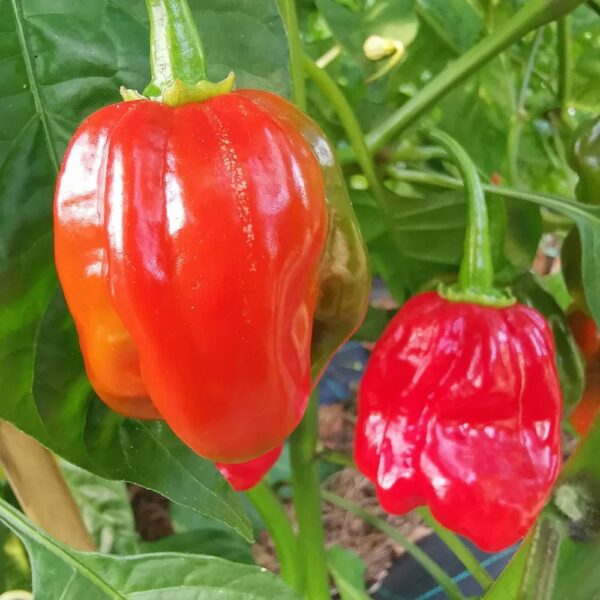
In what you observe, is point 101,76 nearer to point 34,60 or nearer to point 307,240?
point 34,60

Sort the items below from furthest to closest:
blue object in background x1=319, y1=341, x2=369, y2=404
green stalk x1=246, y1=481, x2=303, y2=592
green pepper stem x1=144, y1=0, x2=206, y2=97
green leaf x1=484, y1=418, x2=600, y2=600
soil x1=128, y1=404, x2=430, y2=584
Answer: blue object in background x1=319, y1=341, x2=369, y2=404 → soil x1=128, y1=404, x2=430, y2=584 → green stalk x1=246, y1=481, x2=303, y2=592 → green pepper stem x1=144, y1=0, x2=206, y2=97 → green leaf x1=484, y1=418, x2=600, y2=600

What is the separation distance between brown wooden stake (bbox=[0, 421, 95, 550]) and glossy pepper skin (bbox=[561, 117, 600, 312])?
53 centimetres

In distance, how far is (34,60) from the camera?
495 millimetres

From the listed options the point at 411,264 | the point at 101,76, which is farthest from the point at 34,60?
the point at 411,264

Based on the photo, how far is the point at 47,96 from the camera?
1.63ft

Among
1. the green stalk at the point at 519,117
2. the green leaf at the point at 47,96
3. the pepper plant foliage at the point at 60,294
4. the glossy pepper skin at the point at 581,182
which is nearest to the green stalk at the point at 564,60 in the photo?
the green stalk at the point at 519,117

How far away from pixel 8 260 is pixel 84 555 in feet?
0.66

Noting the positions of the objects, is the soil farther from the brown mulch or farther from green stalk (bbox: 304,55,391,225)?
green stalk (bbox: 304,55,391,225)

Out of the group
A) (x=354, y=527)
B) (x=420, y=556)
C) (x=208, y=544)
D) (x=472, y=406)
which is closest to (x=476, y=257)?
(x=472, y=406)

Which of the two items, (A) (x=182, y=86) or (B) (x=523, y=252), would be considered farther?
(B) (x=523, y=252)

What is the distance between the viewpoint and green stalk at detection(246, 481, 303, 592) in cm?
85

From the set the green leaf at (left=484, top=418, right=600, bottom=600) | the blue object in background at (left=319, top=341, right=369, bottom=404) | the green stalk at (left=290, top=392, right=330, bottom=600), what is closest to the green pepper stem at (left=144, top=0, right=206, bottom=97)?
the green leaf at (left=484, top=418, right=600, bottom=600)

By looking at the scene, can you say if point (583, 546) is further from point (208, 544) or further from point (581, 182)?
point (208, 544)

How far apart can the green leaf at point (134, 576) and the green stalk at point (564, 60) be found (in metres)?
0.66
